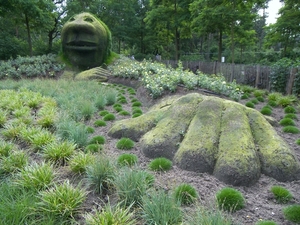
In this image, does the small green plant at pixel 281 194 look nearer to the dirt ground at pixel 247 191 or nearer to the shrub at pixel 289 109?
the dirt ground at pixel 247 191

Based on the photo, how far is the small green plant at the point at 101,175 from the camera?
2.76 meters

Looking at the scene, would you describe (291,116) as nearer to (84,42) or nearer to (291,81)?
(291,81)

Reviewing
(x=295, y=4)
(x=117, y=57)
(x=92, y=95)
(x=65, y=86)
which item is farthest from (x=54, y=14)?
(x=295, y=4)

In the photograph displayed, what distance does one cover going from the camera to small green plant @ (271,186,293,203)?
2.71 m

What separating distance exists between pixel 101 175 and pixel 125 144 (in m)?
1.27

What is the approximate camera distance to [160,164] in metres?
3.32

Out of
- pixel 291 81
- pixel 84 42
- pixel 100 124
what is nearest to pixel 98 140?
pixel 100 124

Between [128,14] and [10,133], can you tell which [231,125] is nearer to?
[10,133]

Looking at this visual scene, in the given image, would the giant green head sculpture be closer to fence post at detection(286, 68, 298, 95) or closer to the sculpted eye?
the sculpted eye

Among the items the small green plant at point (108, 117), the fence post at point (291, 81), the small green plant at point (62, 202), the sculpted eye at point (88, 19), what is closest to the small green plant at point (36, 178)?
the small green plant at point (62, 202)

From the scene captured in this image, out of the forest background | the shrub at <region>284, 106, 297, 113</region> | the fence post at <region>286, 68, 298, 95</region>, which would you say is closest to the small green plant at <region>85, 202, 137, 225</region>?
the shrub at <region>284, 106, 297, 113</region>

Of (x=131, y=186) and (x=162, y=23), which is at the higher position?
(x=162, y=23)

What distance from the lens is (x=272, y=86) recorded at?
31.8 feet

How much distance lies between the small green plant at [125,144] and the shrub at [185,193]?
1.49 m
